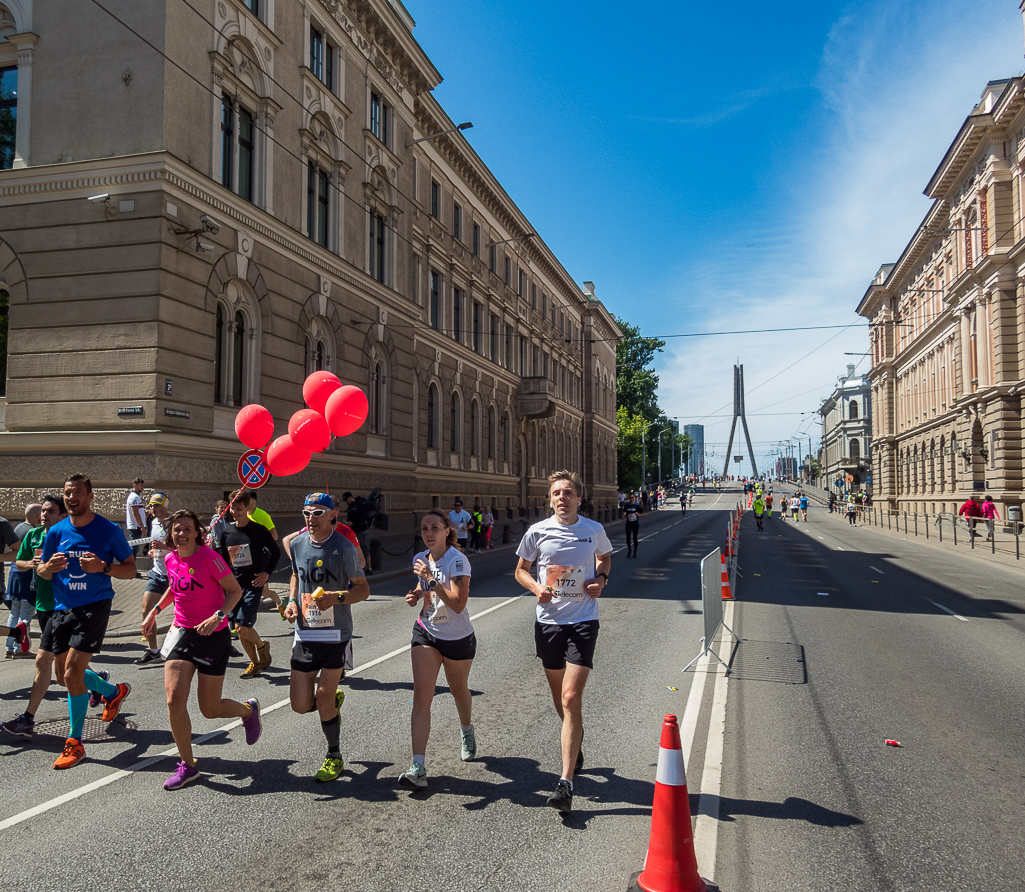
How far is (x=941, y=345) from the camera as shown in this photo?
4938 cm

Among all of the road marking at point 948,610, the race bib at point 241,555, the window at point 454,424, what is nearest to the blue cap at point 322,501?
the race bib at point 241,555

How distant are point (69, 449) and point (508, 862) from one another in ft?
49.4

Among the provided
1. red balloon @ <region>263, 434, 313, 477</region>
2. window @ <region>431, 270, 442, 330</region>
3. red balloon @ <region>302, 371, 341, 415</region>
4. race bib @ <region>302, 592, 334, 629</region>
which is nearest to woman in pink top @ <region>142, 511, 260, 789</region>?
race bib @ <region>302, 592, 334, 629</region>

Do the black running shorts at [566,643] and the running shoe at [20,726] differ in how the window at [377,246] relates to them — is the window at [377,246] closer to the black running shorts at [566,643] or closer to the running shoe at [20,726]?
the running shoe at [20,726]

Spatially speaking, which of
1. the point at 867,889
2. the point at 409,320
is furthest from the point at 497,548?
the point at 867,889

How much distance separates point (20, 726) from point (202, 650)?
2190 mm

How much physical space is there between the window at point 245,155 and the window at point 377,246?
591 centimetres

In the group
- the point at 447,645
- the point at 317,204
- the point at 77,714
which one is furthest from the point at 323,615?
the point at 317,204

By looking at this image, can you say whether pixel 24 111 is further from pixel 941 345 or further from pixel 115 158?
pixel 941 345

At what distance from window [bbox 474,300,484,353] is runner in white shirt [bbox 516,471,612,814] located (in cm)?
3123

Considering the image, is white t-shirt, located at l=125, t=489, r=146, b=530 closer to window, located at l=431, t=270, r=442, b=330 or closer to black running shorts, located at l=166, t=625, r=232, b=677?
black running shorts, located at l=166, t=625, r=232, b=677

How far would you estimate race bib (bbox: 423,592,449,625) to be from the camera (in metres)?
5.08

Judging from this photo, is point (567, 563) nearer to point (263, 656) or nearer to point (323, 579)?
point (323, 579)

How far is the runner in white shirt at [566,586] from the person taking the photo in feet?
15.9
